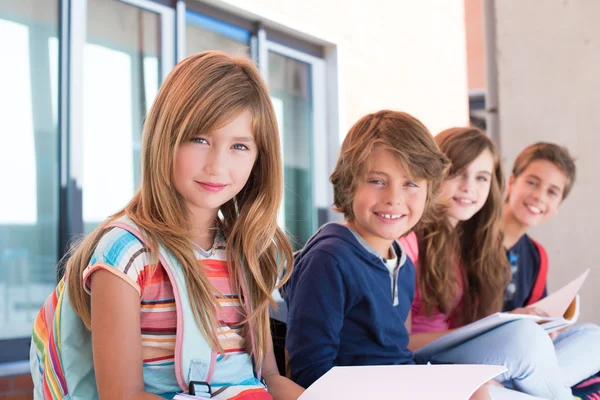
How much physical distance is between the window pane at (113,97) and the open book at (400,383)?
225 cm

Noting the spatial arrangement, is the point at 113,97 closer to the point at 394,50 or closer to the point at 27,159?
the point at 27,159

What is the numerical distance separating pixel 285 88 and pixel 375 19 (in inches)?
46.0

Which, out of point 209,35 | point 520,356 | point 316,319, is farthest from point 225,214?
point 209,35

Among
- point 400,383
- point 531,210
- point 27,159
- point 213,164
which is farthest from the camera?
point 27,159

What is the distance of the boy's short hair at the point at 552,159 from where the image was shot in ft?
8.06

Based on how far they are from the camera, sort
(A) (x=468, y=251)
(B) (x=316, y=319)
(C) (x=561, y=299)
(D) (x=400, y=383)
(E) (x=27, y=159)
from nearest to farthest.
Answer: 1. (D) (x=400, y=383)
2. (B) (x=316, y=319)
3. (C) (x=561, y=299)
4. (A) (x=468, y=251)
5. (E) (x=27, y=159)

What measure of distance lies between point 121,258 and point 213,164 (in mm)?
223

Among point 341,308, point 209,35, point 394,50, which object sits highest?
point 394,50

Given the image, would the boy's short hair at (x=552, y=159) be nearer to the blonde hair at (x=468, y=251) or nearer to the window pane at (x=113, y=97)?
the blonde hair at (x=468, y=251)

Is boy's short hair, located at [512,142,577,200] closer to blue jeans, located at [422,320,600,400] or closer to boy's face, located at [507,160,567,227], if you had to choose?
boy's face, located at [507,160,567,227]

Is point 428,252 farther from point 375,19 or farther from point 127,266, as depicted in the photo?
point 375,19

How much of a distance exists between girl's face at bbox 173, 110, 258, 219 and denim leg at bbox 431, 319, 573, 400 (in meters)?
0.80

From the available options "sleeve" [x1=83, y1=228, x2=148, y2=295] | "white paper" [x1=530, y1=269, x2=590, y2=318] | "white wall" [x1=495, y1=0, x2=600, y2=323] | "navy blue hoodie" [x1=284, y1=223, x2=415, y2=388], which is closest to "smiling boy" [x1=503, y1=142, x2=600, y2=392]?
"white paper" [x1=530, y1=269, x2=590, y2=318]

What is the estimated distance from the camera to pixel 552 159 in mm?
2475
